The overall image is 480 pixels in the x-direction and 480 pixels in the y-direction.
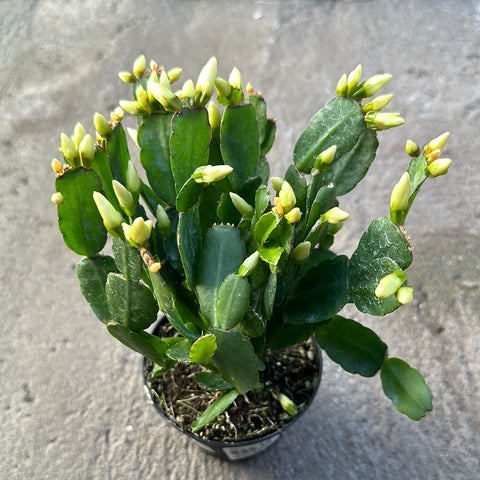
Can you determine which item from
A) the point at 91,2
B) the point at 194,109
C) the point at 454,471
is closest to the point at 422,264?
the point at 454,471

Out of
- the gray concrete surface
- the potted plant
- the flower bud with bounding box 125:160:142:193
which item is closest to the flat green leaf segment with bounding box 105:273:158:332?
the potted plant

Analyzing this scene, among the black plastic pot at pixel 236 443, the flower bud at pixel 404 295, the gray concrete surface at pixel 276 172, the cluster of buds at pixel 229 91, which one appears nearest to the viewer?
the flower bud at pixel 404 295

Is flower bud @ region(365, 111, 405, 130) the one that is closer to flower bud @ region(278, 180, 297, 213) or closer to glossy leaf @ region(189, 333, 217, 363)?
flower bud @ region(278, 180, 297, 213)

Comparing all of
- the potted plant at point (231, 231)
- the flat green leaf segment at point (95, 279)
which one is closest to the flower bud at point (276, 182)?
the potted plant at point (231, 231)

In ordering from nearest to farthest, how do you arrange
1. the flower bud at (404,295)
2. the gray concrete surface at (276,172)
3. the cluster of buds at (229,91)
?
1. the flower bud at (404,295)
2. the cluster of buds at (229,91)
3. the gray concrete surface at (276,172)

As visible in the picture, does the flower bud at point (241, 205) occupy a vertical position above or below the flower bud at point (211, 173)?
below

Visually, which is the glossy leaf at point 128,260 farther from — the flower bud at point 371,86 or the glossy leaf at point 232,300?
the flower bud at point 371,86
